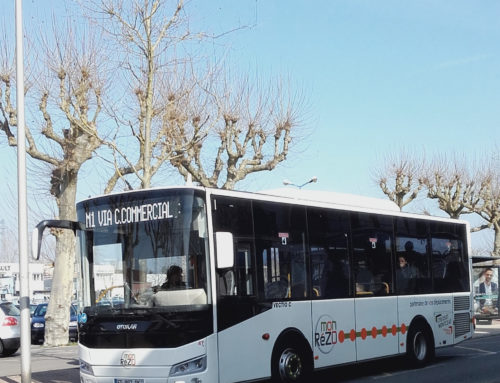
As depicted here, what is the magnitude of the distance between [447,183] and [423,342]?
95.7 ft

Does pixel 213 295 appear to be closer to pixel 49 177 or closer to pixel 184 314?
pixel 184 314

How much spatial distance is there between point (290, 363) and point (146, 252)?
2991mm

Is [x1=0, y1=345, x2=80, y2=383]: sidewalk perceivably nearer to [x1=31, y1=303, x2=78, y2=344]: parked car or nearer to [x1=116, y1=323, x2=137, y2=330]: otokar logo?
[x1=116, y1=323, x2=137, y2=330]: otokar logo

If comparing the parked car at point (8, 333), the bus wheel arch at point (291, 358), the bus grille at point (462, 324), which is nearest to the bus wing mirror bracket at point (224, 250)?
the bus wheel arch at point (291, 358)

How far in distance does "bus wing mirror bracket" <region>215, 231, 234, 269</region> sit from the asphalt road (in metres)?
4.78

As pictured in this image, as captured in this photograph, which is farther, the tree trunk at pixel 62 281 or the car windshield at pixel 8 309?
the tree trunk at pixel 62 281

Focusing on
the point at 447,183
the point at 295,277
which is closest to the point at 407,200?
the point at 447,183

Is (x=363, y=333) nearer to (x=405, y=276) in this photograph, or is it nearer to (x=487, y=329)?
(x=405, y=276)

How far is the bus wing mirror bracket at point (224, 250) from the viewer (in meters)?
10.2

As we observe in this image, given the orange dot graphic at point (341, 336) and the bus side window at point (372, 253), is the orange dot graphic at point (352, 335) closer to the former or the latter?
the orange dot graphic at point (341, 336)

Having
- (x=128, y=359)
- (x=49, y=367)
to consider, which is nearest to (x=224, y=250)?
(x=128, y=359)

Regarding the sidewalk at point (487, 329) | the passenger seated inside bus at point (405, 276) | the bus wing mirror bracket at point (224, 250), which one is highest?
the bus wing mirror bracket at point (224, 250)

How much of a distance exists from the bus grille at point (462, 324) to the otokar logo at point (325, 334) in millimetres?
5090

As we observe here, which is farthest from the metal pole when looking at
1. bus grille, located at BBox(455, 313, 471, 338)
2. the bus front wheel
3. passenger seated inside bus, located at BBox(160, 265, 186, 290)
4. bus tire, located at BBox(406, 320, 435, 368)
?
bus grille, located at BBox(455, 313, 471, 338)
